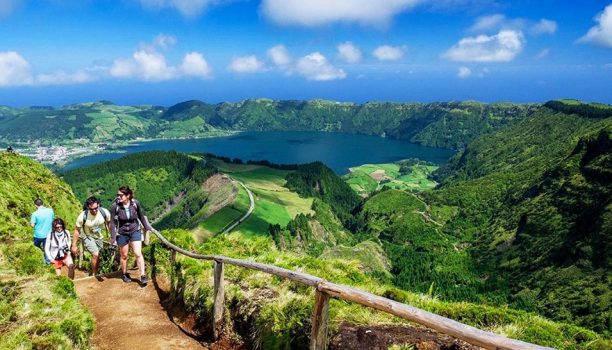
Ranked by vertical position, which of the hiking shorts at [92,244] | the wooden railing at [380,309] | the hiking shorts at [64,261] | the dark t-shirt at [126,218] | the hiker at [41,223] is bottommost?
the hiking shorts at [64,261]

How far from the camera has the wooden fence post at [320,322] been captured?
9992mm

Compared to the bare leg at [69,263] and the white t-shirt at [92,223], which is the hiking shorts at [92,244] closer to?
the white t-shirt at [92,223]

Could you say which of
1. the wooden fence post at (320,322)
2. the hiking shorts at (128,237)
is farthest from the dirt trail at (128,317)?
the wooden fence post at (320,322)

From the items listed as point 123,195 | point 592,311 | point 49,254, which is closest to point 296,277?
point 123,195

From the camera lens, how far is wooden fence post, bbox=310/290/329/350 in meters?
9.99

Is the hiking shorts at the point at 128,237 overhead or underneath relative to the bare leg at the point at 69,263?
overhead

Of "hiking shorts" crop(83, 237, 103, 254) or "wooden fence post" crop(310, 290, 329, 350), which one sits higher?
"wooden fence post" crop(310, 290, 329, 350)

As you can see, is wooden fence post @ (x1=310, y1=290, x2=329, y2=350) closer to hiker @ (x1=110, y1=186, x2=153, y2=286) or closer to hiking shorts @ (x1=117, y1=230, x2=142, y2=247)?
hiker @ (x1=110, y1=186, x2=153, y2=286)

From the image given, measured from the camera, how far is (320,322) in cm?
1003

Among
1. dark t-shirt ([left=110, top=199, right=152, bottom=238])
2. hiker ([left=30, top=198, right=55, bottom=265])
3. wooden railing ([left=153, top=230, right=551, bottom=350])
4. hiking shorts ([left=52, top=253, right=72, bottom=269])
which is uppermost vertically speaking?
wooden railing ([left=153, top=230, right=551, bottom=350])

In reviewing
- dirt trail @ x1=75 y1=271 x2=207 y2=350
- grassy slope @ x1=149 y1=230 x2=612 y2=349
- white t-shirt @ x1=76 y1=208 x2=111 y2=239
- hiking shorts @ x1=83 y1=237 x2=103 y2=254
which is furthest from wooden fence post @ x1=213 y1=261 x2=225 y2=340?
hiking shorts @ x1=83 y1=237 x2=103 y2=254

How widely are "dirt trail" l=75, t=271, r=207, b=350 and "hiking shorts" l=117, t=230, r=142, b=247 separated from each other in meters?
2.30

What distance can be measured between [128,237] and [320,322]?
42.6ft

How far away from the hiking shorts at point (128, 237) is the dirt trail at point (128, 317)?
230cm
